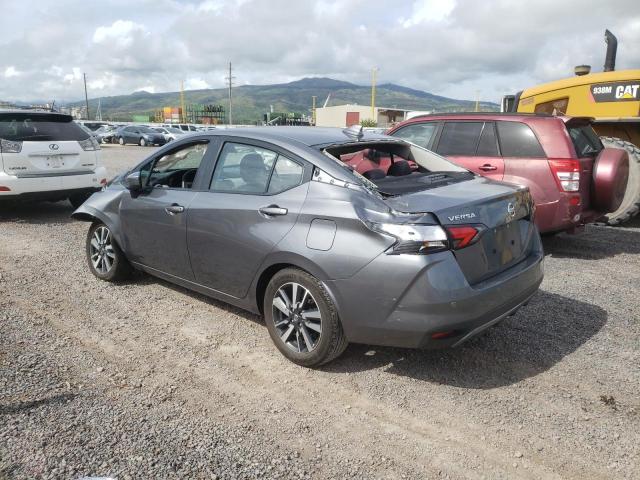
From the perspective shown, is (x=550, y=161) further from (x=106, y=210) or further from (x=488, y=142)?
(x=106, y=210)

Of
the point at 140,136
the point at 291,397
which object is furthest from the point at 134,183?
the point at 140,136

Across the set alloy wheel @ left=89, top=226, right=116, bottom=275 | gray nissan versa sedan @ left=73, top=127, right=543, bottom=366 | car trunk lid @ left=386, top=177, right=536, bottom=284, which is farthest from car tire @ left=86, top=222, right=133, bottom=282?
car trunk lid @ left=386, top=177, right=536, bottom=284

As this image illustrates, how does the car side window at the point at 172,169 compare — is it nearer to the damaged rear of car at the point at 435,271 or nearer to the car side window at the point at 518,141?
the damaged rear of car at the point at 435,271

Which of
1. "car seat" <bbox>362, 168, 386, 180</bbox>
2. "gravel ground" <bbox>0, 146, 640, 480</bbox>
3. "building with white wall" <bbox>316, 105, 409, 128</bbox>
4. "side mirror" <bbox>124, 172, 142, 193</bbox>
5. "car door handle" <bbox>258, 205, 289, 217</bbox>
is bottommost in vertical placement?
"gravel ground" <bbox>0, 146, 640, 480</bbox>

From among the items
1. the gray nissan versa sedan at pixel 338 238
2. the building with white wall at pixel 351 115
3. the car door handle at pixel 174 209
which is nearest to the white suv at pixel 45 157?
the gray nissan versa sedan at pixel 338 238

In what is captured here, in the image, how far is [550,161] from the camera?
581cm

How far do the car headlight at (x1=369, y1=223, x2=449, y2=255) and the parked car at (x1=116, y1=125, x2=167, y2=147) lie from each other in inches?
1413

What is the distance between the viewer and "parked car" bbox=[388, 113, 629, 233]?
227 inches

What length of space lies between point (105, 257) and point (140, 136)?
35.3m

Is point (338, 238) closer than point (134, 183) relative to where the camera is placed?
Yes

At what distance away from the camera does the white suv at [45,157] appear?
24.6 ft

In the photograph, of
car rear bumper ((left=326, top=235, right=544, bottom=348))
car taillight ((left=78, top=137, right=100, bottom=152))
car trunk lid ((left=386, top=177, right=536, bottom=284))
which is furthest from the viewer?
car taillight ((left=78, top=137, right=100, bottom=152))

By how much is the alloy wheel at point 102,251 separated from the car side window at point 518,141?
4575 millimetres

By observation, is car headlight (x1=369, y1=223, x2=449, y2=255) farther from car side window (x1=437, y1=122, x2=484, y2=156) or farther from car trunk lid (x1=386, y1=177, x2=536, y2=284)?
car side window (x1=437, y1=122, x2=484, y2=156)
